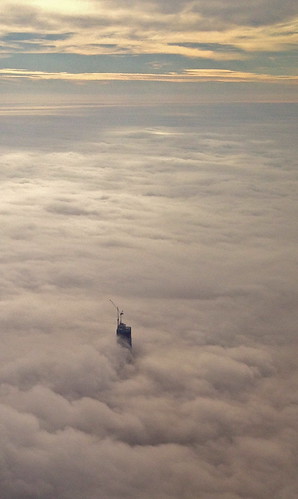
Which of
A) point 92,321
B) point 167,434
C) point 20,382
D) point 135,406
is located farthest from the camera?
point 92,321

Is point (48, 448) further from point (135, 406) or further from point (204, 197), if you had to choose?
point (204, 197)

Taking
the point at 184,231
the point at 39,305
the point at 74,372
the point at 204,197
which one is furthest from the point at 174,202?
the point at 74,372

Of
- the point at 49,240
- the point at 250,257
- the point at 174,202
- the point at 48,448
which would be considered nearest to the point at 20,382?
the point at 48,448

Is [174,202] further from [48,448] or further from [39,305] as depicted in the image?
[48,448]

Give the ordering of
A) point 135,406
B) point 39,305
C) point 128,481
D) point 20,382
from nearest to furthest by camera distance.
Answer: point 128,481 < point 135,406 < point 20,382 < point 39,305

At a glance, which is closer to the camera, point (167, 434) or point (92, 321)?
point (167, 434)

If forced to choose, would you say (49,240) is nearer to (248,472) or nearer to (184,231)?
(184,231)

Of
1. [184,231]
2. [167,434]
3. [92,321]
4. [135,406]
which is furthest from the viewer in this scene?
[184,231]

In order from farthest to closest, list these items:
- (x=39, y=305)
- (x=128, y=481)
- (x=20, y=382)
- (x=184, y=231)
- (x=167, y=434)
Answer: (x=184, y=231)
(x=39, y=305)
(x=20, y=382)
(x=167, y=434)
(x=128, y=481)

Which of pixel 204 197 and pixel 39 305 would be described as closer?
pixel 39 305
